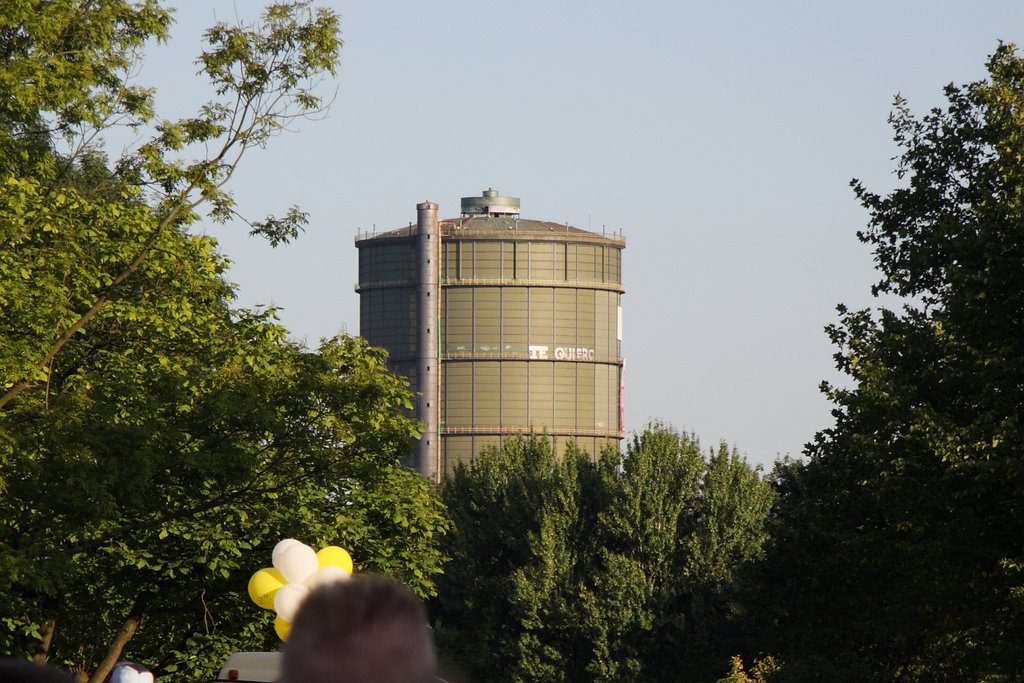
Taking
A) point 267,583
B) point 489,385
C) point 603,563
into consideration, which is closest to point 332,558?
point 267,583

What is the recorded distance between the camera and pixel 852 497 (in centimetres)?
A: 2889

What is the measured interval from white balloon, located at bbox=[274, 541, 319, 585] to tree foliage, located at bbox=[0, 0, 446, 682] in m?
8.90

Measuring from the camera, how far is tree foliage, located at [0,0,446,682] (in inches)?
739

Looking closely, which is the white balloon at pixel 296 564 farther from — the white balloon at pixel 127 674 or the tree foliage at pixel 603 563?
the tree foliage at pixel 603 563

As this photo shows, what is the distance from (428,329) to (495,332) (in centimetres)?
453

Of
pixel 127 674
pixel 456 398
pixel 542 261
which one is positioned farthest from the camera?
pixel 456 398

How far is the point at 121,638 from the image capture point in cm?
2466

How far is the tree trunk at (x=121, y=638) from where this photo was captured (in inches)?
944

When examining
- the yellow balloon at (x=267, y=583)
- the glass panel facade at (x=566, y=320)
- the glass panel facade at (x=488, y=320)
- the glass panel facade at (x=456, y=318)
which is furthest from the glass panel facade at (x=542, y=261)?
the yellow balloon at (x=267, y=583)

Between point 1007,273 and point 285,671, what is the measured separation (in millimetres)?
22153

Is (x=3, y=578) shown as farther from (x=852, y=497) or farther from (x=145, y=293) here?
(x=852, y=497)

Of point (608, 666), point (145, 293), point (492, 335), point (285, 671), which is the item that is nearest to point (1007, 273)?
point (145, 293)

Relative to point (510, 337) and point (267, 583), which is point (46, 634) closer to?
point (267, 583)

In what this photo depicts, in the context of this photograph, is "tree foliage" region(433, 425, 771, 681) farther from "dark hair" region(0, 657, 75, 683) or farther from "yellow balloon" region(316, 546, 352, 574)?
"dark hair" region(0, 657, 75, 683)
